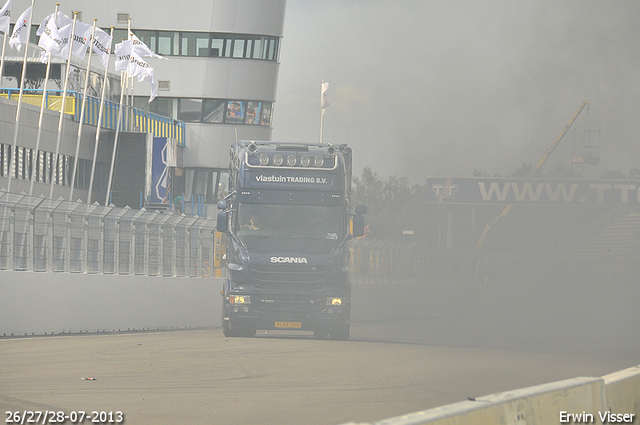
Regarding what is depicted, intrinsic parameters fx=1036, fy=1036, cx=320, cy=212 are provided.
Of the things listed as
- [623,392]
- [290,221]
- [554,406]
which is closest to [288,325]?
[290,221]

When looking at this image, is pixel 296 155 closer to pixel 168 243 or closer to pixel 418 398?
pixel 168 243

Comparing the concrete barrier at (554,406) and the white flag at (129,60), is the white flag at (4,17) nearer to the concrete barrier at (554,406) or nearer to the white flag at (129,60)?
the white flag at (129,60)

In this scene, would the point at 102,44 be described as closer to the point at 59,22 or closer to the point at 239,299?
the point at 59,22

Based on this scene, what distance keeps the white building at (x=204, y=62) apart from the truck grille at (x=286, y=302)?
38.6 metres

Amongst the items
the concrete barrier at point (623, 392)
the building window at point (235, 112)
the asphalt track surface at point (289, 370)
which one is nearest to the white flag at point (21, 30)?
the asphalt track surface at point (289, 370)

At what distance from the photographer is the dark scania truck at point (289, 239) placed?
778 inches

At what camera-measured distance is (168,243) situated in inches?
1006

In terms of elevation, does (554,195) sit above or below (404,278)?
above

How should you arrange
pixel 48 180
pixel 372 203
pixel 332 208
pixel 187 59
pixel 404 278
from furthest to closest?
→ pixel 372 203 < pixel 187 59 < pixel 48 180 < pixel 404 278 < pixel 332 208

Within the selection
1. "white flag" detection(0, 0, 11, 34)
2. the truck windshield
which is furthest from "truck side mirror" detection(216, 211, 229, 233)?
"white flag" detection(0, 0, 11, 34)

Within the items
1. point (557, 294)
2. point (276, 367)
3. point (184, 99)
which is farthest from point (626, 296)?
point (276, 367)

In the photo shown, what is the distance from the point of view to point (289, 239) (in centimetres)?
1978

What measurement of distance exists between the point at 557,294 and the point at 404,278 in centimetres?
1761

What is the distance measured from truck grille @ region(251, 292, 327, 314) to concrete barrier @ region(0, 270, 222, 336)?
3803 mm
